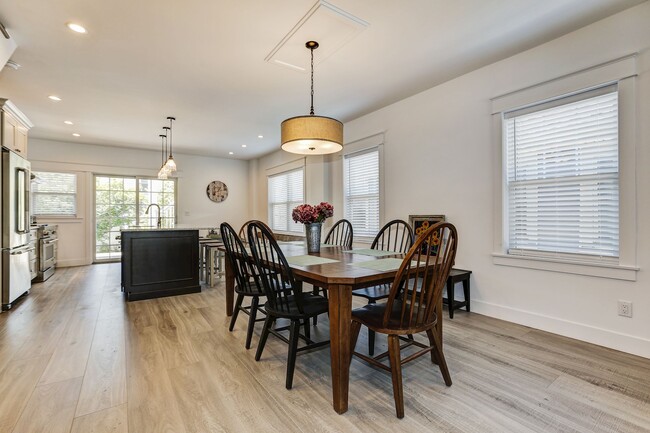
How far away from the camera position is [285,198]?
6961 mm

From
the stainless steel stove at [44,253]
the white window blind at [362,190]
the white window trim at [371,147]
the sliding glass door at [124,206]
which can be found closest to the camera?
the white window trim at [371,147]

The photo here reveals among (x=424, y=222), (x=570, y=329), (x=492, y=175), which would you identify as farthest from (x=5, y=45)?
(x=570, y=329)

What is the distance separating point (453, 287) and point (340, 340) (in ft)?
6.37

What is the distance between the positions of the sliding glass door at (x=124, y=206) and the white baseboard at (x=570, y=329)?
592 cm

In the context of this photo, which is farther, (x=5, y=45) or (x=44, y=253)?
(x=44, y=253)

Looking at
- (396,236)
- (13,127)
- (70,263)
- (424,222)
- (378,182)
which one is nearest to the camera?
(396,236)

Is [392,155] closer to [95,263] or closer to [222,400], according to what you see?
[222,400]

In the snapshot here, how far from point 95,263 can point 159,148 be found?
8.88ft

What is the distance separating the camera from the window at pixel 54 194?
236 inches

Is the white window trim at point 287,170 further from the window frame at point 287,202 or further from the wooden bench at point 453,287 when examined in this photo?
the wooden bench at point 453,287

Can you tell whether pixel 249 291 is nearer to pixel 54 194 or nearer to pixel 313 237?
pixel 313 237

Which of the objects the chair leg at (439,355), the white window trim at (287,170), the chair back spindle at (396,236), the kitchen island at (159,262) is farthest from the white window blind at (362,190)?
the chair leg at (439,355)

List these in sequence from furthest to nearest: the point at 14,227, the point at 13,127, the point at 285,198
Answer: the point at 285,198, the point at 13,127, the point at 14,227

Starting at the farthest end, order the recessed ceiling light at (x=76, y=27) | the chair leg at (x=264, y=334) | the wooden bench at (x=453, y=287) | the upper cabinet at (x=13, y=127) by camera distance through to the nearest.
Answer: the upper cabinet at (x=13, y=127)
the wooden bench at (x=453, y=287)
the recessed ceiling light at (x=76, y=27)
the chair leg at (x=264, y=334)
